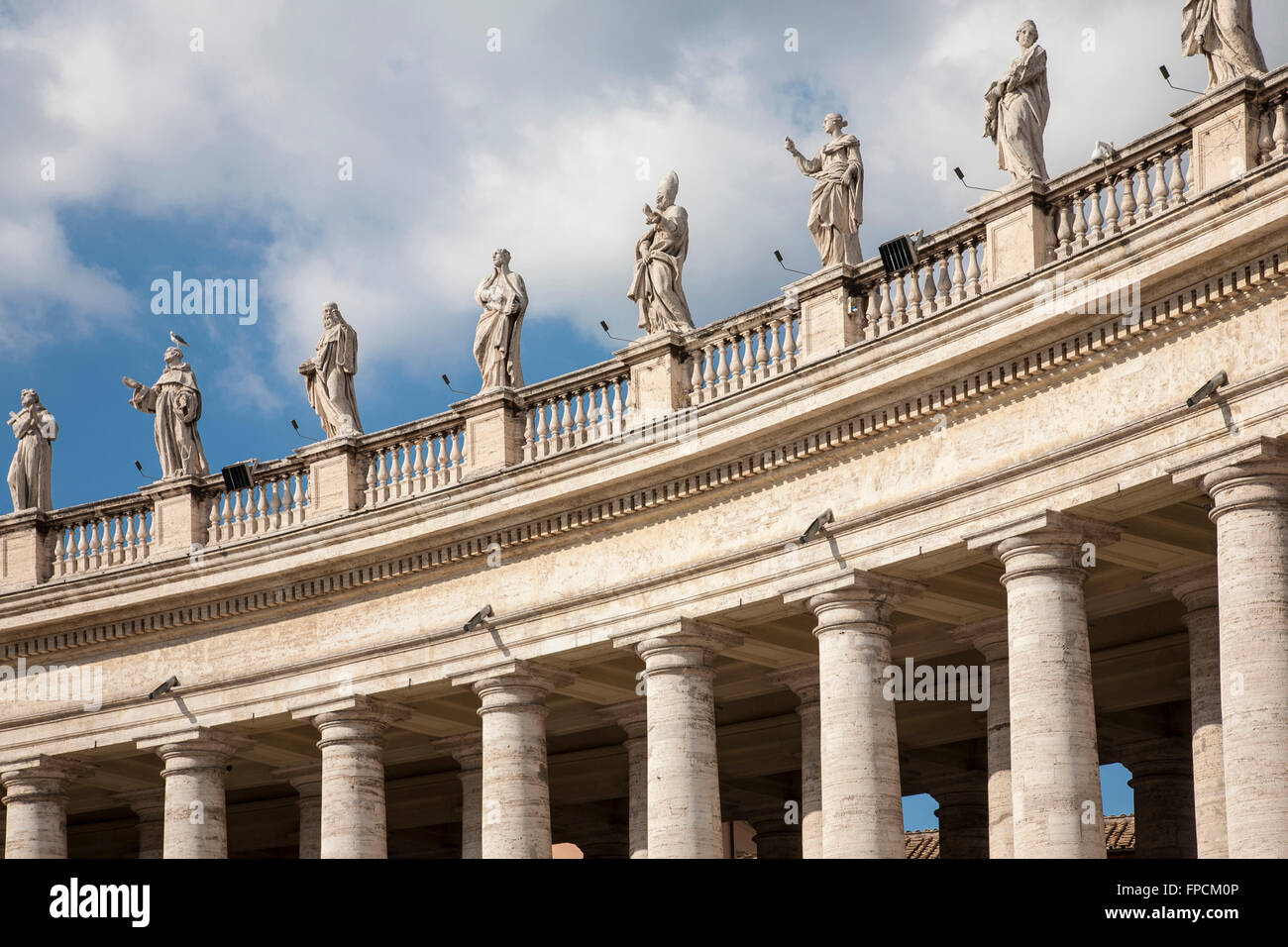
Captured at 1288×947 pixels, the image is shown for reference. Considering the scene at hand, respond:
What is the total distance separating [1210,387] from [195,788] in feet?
78.1

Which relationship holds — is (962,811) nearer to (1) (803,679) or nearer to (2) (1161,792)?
(2) (1161,792)

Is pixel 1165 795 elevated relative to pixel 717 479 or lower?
lower

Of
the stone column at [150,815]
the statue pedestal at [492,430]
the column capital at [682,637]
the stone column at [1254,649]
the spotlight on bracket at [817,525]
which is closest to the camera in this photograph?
the stone column at [1254,649]

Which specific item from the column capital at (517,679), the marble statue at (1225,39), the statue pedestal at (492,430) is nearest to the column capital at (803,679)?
the column capital at (517,679)

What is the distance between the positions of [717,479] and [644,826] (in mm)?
7853

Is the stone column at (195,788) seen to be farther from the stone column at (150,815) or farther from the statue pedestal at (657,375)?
the statue pedestal at (657,375)

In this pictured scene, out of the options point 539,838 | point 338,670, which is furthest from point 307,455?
point 539,838

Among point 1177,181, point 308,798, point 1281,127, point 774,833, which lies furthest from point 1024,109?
point 308,798

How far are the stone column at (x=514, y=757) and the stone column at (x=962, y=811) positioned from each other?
10311mm

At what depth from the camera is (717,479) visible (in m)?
→ 41.9

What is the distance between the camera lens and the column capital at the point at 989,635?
138ft
